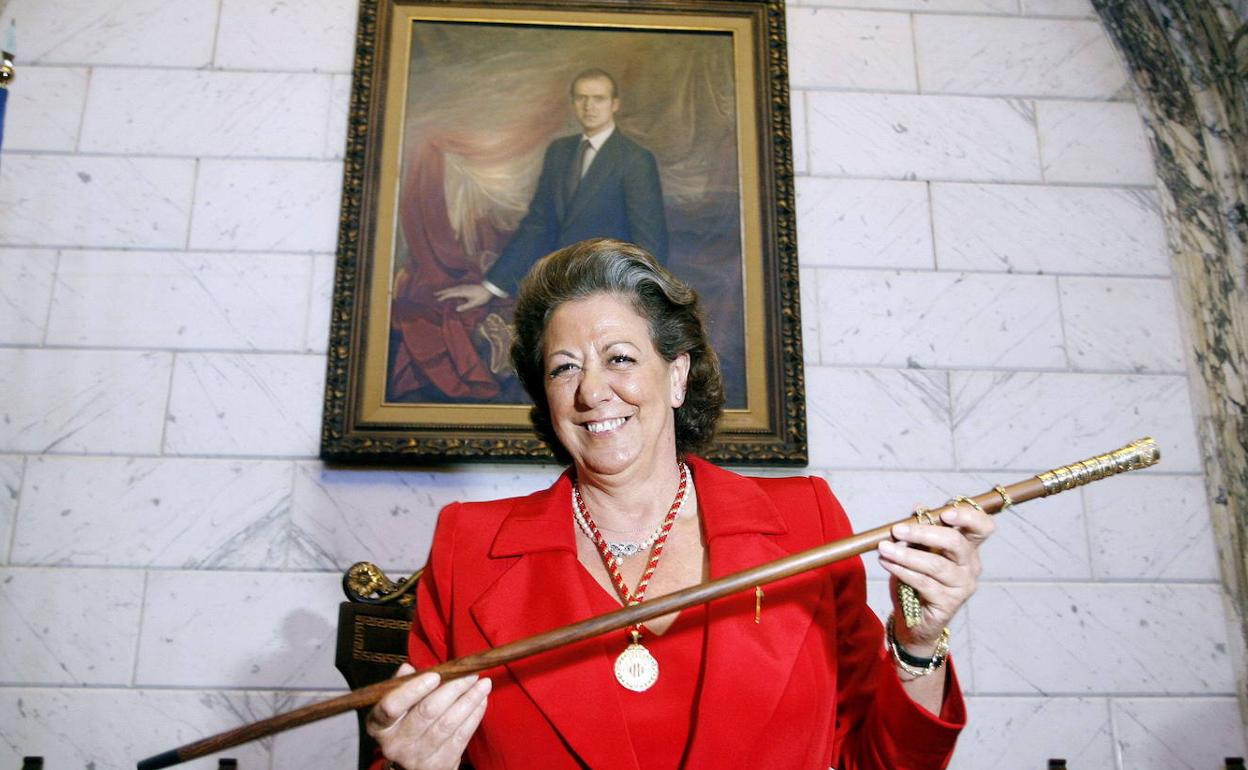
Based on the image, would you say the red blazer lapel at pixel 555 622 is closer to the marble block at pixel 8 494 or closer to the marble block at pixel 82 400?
the marble block at pixel 82 400

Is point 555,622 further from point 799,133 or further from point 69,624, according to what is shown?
point 799,133

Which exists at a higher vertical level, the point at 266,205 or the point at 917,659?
the point at 266,205

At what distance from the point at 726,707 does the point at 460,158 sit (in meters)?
2.25

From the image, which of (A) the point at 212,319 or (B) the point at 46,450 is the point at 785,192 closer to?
(A) the point at 212,319

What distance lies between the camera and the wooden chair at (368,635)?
2.15 meters

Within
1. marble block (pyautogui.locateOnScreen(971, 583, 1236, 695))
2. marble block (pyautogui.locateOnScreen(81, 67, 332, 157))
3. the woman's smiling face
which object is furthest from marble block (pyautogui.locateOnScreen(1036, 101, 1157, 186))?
marble block (pyautogui.locateOnScreen(81, 67, 332, 157))

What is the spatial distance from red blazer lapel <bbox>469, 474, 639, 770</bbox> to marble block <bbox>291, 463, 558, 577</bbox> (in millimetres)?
908

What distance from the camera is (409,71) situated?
324cm

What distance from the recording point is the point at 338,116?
3211 millimetres

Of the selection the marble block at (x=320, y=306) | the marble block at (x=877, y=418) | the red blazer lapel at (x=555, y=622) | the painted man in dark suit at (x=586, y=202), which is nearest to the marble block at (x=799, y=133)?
the painted man in dark suit at (x=586, y=202)

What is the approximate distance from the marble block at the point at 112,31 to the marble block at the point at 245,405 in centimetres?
119

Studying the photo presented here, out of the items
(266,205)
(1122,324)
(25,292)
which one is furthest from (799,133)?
(25,292)

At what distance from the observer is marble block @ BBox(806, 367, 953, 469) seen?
9.66 feet

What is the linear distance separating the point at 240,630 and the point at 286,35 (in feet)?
6.98
